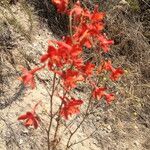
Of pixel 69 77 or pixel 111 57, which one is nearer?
pixel 69 77

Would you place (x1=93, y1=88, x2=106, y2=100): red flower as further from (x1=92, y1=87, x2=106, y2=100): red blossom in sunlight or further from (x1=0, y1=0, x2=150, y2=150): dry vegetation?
(x1=0, y1=0, x2=150, y2=150): dry vegetation

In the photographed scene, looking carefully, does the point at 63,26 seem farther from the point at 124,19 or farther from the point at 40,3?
the point at 124,19

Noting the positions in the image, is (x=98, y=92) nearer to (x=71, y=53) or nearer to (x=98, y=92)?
(x=98, y=92)

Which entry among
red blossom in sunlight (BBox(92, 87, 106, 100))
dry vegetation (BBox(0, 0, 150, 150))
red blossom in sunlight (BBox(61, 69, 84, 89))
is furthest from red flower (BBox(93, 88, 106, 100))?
dry vegetation (BBox(0, 0, 150, 150))

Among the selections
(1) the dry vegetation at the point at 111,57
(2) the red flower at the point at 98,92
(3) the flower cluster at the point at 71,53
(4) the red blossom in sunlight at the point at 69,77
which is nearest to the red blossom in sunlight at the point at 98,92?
(2) the red flower at the point at 98,92

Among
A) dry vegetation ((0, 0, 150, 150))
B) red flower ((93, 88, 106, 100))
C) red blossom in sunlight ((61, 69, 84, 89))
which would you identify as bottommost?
red blossom in sunlight ((61, 69, 84, 89))

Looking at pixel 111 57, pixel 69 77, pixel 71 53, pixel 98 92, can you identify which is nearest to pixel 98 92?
pixel 98 92

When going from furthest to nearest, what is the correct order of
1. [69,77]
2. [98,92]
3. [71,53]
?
[98,92] < [69,77] < [71,53]

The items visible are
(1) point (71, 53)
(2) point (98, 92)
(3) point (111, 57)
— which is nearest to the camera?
(1) point (71, 53)

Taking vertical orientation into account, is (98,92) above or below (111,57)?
below
